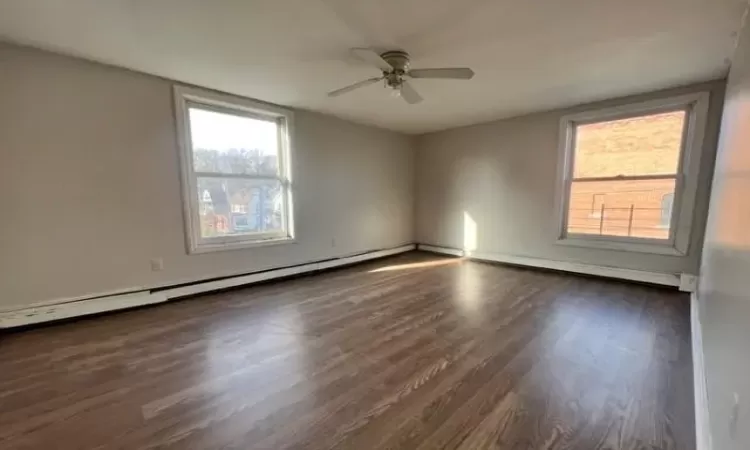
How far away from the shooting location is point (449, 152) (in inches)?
221

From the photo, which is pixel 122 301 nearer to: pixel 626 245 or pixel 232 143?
pixel 232 143

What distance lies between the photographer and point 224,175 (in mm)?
3750

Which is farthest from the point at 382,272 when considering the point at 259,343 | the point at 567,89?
the point at 567,89

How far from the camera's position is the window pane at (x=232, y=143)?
356 centimetres

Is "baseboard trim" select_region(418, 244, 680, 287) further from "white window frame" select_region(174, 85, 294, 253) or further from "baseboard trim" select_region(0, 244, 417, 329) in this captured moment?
"white window frame" select_region(174, 85, 294, 253)

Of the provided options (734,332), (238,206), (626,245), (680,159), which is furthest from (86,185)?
(680,159)

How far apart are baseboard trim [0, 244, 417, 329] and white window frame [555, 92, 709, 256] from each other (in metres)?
3.91

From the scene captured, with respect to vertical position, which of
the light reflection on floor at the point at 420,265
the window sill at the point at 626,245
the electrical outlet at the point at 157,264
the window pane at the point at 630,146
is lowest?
the light reflection on floor at the point at 420,265

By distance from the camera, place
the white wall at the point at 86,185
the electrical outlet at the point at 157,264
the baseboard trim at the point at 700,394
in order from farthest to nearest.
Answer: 1. the electrical outlet at the point at 157,264
2. the white wall at the point at 86,185
3. the baseboard trim at the point at 700,394

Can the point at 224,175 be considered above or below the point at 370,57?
below

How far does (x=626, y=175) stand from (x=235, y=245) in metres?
4.95

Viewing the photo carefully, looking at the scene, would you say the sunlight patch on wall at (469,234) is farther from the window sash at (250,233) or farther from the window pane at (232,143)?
the window pane at (232,143)

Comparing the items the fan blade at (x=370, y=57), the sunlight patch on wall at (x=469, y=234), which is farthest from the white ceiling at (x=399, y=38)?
the sunlight patch on wall at (x=469, y=234)

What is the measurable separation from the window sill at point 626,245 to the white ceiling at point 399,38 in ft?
5.88
